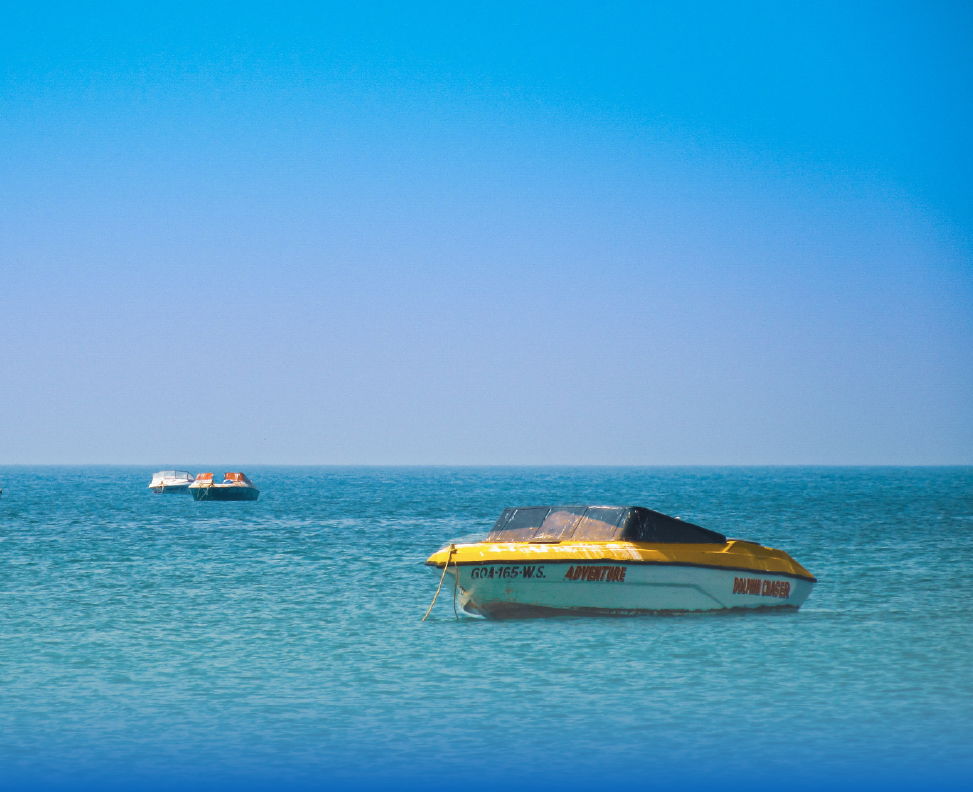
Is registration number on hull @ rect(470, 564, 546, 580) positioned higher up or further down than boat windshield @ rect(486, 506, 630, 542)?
further down

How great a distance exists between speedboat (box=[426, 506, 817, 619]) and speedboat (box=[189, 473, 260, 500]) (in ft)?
230

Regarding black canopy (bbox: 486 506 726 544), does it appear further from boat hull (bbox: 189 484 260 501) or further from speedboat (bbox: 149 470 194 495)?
speedboat (bbox: 149 470 194 495)

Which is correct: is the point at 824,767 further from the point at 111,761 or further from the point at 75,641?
the point at 75,641

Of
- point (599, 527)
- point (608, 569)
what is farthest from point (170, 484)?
point (608, 569)

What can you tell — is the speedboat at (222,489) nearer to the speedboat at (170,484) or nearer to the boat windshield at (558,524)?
the speedboat at (170,484)

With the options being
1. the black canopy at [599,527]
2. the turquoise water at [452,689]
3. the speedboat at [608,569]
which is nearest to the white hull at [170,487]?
the turquoise water at [452,689]

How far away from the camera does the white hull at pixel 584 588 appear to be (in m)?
20.5

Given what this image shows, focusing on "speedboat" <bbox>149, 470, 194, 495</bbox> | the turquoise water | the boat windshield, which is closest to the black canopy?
the boat windshield

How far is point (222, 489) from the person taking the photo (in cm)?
8900

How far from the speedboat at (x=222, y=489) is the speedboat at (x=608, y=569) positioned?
70.1m

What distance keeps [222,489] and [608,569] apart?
72.5 metres

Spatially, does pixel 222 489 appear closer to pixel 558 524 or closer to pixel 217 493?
pixel 217 493

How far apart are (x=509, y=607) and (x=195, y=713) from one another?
843 centimetres

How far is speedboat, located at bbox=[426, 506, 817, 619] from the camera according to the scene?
67.4ft
